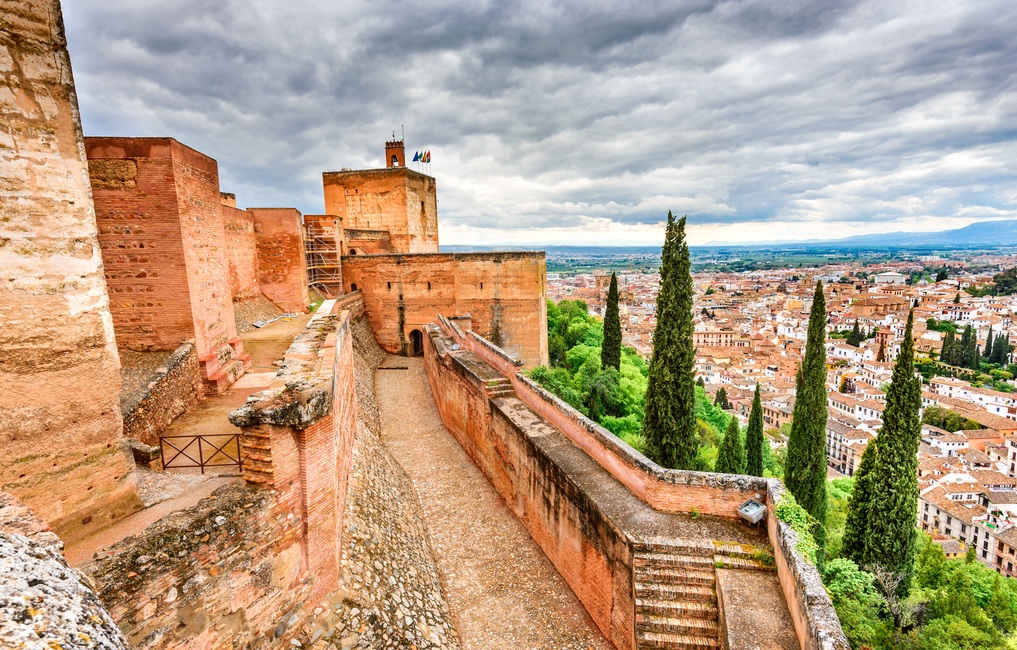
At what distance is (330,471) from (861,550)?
544 inches

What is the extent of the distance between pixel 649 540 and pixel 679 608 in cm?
76

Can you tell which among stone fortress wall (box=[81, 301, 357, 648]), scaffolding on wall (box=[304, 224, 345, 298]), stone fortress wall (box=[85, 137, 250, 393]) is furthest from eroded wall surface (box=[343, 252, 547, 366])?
stone fortress wall (box=[81, 301, 357, 648])

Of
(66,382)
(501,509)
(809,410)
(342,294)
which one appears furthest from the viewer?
(342,294)

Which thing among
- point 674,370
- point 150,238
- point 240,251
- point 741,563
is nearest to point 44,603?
point 741,563

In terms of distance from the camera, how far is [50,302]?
12.2 feet

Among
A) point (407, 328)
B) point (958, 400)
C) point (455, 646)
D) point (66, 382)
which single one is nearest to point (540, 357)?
point (407, 328)

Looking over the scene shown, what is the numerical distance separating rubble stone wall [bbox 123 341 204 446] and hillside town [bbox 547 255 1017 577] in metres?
16.7

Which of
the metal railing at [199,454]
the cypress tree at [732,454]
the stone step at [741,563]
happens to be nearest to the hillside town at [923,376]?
the cypress tree at [732,454]

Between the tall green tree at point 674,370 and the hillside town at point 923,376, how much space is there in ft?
20.3

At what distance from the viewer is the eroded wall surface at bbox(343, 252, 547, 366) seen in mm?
21297

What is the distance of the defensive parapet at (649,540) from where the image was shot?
16.2 feet

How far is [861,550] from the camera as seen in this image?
1224 cm

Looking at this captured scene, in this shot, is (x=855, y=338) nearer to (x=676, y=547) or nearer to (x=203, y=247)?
(x=676, y=547)

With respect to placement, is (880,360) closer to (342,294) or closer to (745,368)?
(745,368)
